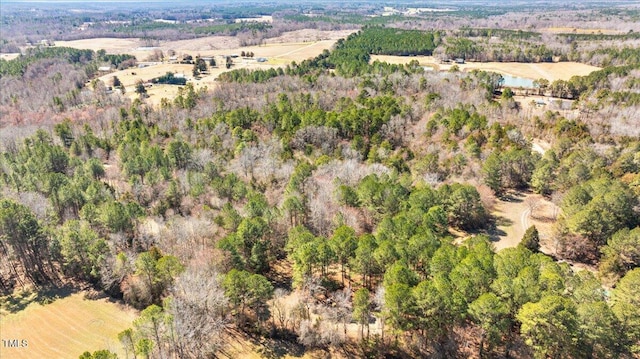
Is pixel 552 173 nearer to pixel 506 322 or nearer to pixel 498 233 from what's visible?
pixel 498 233

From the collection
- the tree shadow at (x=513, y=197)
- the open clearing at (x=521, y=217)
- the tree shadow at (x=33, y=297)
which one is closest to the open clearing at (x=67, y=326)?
the tree shadow at (x=33, y=297)

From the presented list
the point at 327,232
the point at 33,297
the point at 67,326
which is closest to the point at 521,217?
the point at 327,232

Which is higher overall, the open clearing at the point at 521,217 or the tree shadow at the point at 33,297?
the open clearing at the point at 521,217

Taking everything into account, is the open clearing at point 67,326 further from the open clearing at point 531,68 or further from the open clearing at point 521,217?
the open clearing at point 531,68

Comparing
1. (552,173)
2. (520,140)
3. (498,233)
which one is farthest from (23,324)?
(520,140)

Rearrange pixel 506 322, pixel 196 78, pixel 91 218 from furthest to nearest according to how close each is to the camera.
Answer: pixel 196 78 < pixel 91 218 < pixel 506 322

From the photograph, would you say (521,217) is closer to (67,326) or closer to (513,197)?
(513,197)
